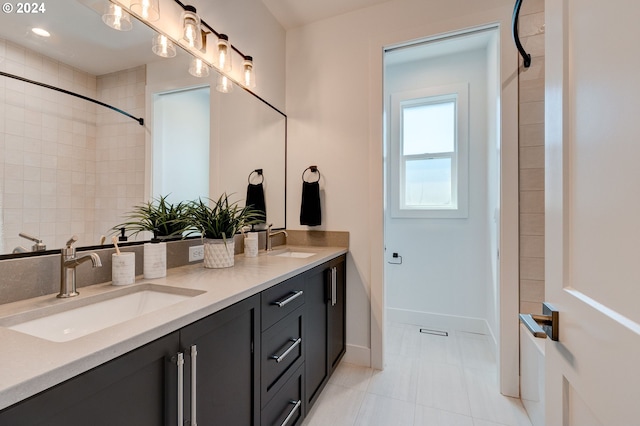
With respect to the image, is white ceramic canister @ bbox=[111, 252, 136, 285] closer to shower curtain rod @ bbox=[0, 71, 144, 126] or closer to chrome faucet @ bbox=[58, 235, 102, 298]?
chrome faucet @ bbox=[58, 235, 102, 298]

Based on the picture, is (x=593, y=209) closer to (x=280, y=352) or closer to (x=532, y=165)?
(x=280, y=352)

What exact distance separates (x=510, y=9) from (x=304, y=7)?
56.5 inches

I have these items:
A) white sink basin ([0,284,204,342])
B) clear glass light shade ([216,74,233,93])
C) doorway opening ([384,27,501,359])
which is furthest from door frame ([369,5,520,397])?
white sink basin ([0,284,204,342])

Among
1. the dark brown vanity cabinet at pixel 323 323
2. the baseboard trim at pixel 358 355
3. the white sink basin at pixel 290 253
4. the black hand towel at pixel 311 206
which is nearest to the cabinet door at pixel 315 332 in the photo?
the dark brown vanity cabinet at pixel 323 323

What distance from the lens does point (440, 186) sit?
2963 millimetres

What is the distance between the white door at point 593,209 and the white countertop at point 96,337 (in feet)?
3.05

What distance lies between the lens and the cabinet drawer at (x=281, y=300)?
1184mm

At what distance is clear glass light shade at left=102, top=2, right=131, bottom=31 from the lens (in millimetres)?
1172

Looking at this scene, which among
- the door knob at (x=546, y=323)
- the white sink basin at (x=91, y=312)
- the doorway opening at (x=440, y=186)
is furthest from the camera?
the doorway opening at (x=440, y=186)

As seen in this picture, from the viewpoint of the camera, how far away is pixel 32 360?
548 millimetres

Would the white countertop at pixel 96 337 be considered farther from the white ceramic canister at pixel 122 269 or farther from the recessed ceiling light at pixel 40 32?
the recessed ceiling light at pixel 40 32

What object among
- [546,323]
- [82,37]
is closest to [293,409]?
[546,323]

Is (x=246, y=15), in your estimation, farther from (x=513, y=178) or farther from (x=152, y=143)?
(x=513, y=178)

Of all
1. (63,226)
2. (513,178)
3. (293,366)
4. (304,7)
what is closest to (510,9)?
(513,178)
